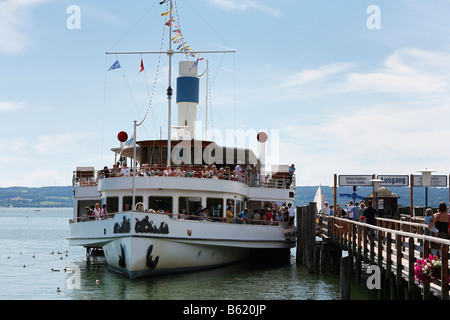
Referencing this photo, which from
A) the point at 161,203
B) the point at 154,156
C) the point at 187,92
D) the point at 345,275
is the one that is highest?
the point at 187,92

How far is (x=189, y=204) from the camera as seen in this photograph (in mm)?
22031

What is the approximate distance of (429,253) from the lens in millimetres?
11984

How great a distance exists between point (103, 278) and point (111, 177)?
12.6 feet

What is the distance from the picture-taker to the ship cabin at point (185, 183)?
21.7 m

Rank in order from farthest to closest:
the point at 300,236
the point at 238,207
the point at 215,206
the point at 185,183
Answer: the point at 300,236, the point at 238,207, the point at 215,206, the point at 185,183

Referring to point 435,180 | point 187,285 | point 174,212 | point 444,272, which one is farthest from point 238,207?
point 444,272

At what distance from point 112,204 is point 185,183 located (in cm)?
331

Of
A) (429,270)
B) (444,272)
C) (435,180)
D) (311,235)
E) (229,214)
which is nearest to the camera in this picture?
(444,272)

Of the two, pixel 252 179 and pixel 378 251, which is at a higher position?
pixel 252 179

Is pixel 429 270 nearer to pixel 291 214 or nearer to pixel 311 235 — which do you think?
pixel 311 235

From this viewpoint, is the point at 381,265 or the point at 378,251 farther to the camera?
the point at 378,251

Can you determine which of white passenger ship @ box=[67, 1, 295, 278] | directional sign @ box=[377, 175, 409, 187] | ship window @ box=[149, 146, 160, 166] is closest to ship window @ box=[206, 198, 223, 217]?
white passenger ship @ box=[67, 1, 295, 278]

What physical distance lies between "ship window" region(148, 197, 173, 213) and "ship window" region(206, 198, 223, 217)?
1543 mm
